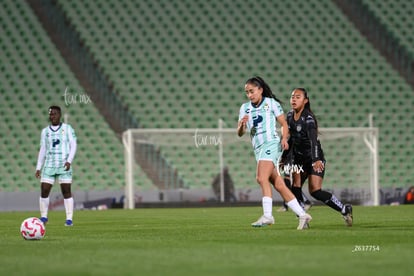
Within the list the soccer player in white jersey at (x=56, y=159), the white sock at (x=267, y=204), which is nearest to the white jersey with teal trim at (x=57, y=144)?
the soccer player in white jersey at (x=56, y=159)

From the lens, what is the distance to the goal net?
25.3 m

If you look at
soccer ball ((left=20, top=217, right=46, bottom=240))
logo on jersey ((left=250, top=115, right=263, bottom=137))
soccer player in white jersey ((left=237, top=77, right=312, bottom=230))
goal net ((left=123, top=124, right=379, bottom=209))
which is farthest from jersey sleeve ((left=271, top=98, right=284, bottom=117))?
goal net ((left=123, top=124, right=379, bottom=209))

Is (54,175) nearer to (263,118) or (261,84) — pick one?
(263,118)

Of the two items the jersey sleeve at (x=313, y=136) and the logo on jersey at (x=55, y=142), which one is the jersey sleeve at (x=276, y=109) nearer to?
the jersey sleeve at (x=313, y=136)

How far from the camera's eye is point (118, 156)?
26.8m

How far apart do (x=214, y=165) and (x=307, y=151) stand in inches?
558

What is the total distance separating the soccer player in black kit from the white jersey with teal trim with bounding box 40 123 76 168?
4.14 metres

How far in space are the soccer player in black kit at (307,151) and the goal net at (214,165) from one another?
12901 mm

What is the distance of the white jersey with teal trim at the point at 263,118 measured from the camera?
11.2 m

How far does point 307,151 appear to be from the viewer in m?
12.0

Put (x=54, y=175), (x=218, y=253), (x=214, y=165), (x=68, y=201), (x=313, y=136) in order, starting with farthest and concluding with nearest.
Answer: (x=214, y=165) → (x=54, y=175) → (x=68, y=201) → (x=313, y=136) → (x=218, y=253)

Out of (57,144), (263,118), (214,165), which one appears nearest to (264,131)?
(263,118)

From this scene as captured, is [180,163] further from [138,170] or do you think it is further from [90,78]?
[90,78]

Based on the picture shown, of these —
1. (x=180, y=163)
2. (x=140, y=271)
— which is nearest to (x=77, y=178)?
(x=180, y=163)
